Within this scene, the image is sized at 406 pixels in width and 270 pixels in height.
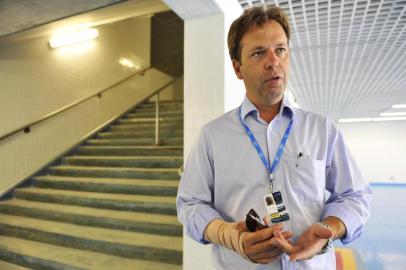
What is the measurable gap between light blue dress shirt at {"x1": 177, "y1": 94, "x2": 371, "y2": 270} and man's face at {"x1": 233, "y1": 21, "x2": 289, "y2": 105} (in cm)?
9

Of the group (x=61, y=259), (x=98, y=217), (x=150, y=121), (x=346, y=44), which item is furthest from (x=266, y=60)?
(x=150, y=121)

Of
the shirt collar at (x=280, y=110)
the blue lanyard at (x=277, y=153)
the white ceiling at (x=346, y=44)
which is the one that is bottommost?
the blue lanyard at (x=277, y=153)

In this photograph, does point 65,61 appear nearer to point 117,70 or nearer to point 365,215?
point 117,70

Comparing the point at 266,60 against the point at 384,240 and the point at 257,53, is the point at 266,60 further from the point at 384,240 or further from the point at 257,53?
the point at 384,240

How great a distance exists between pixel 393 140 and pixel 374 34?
1243cm

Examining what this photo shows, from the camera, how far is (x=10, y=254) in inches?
111

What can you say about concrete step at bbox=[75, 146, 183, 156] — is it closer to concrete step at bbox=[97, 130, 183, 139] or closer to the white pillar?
concrete step at bbox=[97, 130, 183, 139]

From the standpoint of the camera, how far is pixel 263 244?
77 centimetres

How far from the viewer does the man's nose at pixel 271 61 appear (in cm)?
96

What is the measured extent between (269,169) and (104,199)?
2.87 metres

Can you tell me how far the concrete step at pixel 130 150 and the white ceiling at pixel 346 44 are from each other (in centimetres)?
197

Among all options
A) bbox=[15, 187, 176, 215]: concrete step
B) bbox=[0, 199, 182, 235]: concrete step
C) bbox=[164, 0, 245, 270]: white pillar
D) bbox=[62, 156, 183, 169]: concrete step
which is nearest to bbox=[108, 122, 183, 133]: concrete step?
bbox=[62, 156, 183, 169]: concrete step

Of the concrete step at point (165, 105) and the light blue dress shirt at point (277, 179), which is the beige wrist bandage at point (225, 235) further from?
the concrete step at point (165, 105)

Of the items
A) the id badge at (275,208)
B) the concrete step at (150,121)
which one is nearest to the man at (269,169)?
the id badge at (275,208)
